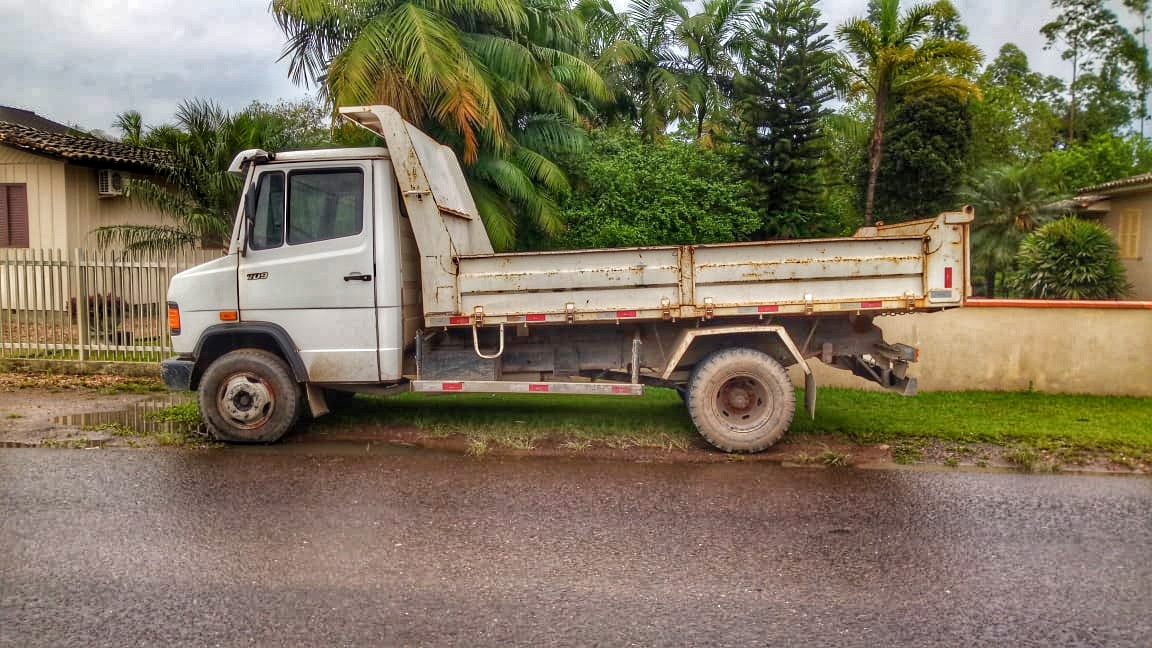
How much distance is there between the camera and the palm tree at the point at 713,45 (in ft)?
83.7

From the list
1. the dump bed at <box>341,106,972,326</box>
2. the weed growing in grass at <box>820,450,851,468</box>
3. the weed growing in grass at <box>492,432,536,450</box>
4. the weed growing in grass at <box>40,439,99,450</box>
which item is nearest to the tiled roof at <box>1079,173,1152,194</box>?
the dump bed at <box>341,106,972,326</box>

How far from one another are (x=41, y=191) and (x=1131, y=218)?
83.4 ft

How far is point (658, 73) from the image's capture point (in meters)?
25.3

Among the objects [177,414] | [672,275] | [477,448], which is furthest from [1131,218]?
[177,414]

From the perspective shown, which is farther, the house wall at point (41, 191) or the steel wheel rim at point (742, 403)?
the house wall at point (41, 191)

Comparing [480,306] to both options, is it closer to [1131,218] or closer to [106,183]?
[106,183]

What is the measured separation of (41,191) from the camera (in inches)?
724

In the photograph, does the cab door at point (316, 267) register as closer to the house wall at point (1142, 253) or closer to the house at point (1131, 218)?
the house at point (1131, 218)

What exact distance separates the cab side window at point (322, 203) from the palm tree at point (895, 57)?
56.0ft

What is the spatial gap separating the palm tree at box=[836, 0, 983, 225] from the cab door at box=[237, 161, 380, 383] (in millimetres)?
17152

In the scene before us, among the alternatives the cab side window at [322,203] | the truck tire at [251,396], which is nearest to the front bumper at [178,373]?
the truck tire at [251,396]

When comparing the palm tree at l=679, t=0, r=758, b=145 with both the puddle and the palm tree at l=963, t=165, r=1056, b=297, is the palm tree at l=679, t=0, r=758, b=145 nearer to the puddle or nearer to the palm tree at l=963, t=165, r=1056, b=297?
the palm tree at l=963, t=165, r=1056, b=297

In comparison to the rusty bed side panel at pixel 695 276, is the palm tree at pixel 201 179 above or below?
above

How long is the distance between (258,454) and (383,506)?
2.20 metres
